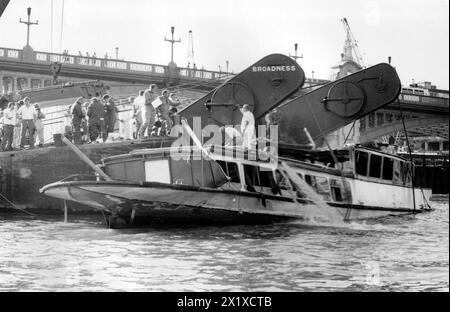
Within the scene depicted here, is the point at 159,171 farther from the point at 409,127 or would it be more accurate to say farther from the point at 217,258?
the point at 409,127

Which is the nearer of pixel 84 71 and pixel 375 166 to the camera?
pixel 375 166

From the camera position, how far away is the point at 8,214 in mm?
17609

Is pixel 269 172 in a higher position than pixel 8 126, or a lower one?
lower

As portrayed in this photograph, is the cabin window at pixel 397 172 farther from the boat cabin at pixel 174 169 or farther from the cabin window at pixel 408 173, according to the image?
the boat cabin at pixel 174 169

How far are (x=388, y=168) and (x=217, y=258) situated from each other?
449 inches

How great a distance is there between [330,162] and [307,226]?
3.45 m

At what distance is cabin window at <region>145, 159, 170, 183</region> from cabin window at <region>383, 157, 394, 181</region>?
26.3ft

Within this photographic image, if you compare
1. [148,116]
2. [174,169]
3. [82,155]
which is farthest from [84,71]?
[82,155]

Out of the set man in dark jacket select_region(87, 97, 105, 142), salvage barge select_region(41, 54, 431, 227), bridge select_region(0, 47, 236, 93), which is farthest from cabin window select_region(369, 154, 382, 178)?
bridge select_region(0, 47, 236, 93)

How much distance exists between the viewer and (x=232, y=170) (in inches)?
636

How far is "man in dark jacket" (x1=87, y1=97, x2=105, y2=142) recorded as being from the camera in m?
19.3

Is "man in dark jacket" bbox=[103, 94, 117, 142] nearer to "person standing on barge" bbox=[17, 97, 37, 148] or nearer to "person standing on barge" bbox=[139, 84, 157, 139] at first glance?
"person standing on barge" bbox=[139, 84, 157, 139]
